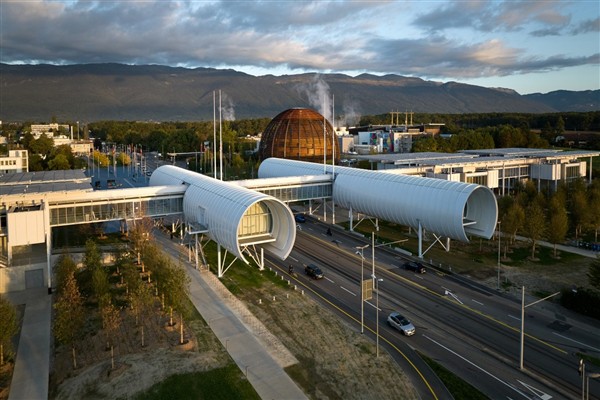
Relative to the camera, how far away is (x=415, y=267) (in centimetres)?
4750

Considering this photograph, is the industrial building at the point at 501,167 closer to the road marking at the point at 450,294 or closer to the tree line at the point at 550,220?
the tree line at the point at 550,220

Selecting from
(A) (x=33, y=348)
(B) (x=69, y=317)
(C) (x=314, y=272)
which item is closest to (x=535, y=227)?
(C) (x=314, y=272)

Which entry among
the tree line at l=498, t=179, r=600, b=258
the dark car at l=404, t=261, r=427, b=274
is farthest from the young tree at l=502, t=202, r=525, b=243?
the dark car at l=404, t=261, r=427, b=274

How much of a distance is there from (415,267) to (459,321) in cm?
1150

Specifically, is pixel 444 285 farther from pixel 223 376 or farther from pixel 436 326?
pixel 223 376

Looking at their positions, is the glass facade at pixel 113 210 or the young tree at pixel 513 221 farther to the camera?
the young tree at pixel 513 221

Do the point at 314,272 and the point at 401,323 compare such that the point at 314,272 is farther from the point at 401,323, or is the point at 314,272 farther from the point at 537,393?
the point at 537,393

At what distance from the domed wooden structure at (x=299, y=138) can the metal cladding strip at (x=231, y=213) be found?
52.9 metres

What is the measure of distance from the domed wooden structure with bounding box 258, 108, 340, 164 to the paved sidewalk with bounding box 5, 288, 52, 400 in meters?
68.1

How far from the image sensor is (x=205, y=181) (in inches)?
2180

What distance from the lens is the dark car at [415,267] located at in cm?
4742

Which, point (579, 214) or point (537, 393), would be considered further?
point (579, 214)

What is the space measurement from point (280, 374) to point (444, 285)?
854 inches

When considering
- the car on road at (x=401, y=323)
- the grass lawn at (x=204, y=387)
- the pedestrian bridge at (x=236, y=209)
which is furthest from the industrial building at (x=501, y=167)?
the grass lawn at (x=204, y=387)
